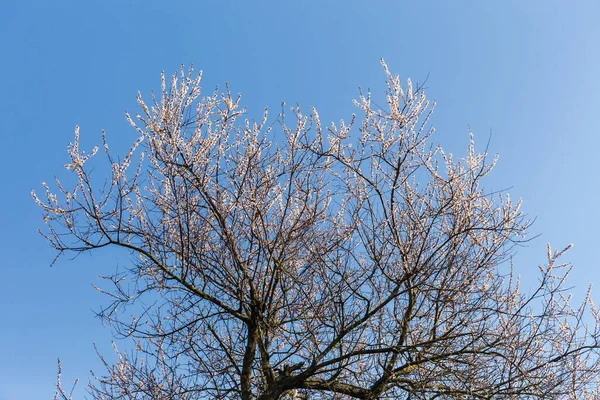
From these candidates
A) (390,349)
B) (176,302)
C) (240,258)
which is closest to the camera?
(390,349)

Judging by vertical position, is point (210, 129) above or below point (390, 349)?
above

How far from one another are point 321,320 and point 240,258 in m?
1.02

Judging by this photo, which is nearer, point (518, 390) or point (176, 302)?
point (518, 390)

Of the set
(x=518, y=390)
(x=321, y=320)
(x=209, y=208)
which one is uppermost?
(x=209, y=208)

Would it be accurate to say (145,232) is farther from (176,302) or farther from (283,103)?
(283,103)

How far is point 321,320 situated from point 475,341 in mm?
1461

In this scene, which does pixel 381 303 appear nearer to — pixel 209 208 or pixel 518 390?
pixel 518 390

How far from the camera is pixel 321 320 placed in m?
5.11

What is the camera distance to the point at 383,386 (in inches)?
205

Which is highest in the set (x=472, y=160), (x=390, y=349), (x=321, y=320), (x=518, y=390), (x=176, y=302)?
(x=472, y=160)

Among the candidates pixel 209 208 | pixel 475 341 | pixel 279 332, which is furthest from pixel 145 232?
pixel 475 341

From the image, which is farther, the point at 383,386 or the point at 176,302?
the point at 176,302

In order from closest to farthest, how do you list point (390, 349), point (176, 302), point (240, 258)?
1. point (390, 349)
2. point (240, 258)
3. point (176, 302)

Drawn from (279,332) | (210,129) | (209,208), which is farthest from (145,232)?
(279,332)
